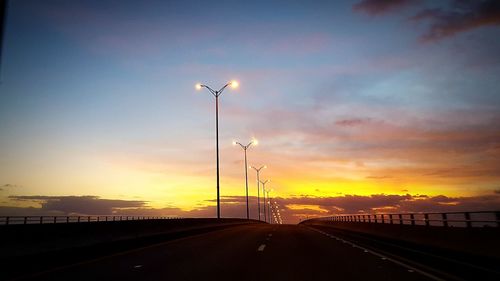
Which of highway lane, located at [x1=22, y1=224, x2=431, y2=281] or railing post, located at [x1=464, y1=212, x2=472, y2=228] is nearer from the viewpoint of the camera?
highway lane, located at [x1=22, y1=224, x2=431, y2=281]

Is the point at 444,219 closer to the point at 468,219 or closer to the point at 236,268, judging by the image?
the point at 468,219

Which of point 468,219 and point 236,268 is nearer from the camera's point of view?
point 236,268

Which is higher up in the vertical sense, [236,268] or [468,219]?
[468,219]

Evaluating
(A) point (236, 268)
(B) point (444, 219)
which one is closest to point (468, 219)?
(B) point (444, 219)

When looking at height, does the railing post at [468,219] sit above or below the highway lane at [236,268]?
above

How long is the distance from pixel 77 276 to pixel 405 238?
1612cm

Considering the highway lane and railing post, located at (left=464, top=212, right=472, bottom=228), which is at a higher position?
railing post, located at (left=464, top=212, right=472, bottom=228)

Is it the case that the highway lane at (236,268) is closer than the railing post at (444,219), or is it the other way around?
the highway lane at (236,268)

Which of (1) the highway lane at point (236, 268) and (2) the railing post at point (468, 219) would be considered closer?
(1) the highway lane at point (236, 268)

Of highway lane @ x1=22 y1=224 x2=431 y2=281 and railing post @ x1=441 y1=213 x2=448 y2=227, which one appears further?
railing post @ x1=441 y1=213 x2=448 y2=227

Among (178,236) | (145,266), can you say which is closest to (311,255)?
(145,266)

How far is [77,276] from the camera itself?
1052 centimetres

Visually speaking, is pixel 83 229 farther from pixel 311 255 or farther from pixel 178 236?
pixel 178 236

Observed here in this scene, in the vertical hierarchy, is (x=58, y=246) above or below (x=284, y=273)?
above
